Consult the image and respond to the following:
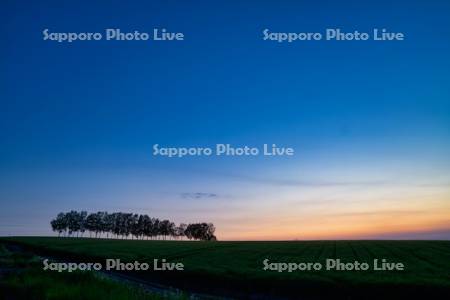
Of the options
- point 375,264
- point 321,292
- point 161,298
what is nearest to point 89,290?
point 161,298

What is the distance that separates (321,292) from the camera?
3547cm

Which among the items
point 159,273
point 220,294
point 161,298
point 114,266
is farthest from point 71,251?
point 161,298

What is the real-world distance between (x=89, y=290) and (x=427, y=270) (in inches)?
1193

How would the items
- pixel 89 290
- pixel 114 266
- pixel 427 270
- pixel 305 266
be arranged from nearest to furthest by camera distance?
1. pixel 89 290
2. pixel 427 270
3. pixel 305 266
4. pixel 114 266

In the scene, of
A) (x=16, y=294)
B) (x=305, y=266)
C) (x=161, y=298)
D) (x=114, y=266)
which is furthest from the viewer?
(x=114, y=266)

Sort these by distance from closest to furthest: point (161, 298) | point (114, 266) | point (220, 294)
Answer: point (161, 298) → point (220, 294) → point (114, 266)

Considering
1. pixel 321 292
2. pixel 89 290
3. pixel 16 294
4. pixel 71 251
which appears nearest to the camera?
pixel 89 290

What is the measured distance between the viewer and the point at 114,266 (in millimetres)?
58094

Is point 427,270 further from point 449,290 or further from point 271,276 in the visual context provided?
point 271,276

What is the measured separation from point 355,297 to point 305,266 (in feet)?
43.5

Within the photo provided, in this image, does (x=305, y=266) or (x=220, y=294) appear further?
(x=305, y=266)

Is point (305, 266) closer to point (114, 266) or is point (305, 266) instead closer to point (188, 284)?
point (188, 284)

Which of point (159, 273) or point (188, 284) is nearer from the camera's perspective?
point (188, 284)

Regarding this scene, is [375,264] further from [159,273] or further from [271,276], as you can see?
[159,273]
